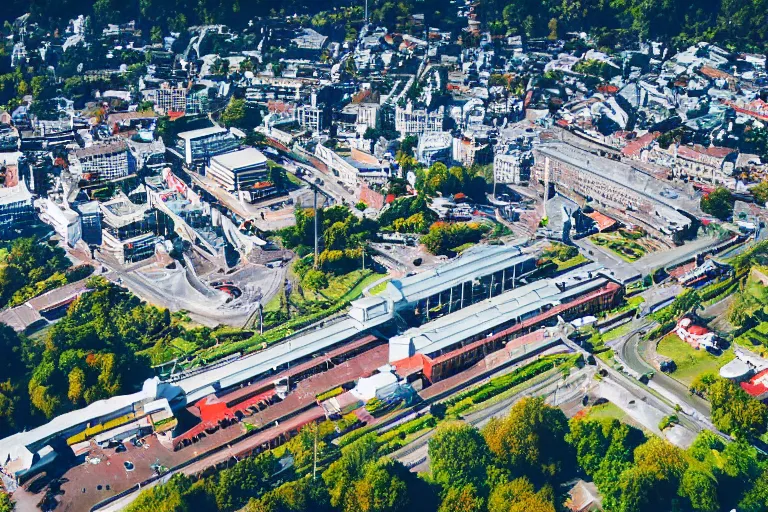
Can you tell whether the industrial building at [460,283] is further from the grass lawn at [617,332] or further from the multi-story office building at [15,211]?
the multi-story office building at [15,211]

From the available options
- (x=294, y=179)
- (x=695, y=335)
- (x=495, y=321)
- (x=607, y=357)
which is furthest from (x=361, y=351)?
(x=294, y=179)

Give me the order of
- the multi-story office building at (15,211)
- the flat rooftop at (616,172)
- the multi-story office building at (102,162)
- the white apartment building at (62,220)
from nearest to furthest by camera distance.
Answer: the white apartment building at (62,220), the multi-story office building at (15,211), the flat rooftop at (616,172), the multi-story office building at (102,162)

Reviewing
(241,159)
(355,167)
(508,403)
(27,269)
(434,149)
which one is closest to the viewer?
(508,403)

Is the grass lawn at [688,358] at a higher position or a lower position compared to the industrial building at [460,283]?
lower

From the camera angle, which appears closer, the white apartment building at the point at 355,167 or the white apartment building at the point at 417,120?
the white apartment building at the point at 355,167

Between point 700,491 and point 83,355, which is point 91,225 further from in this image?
point 700,491

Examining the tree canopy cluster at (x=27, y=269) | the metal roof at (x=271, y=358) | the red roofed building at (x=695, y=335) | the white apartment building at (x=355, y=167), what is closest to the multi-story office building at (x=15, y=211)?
the tree canopy cluster at (x=27, y=269)
